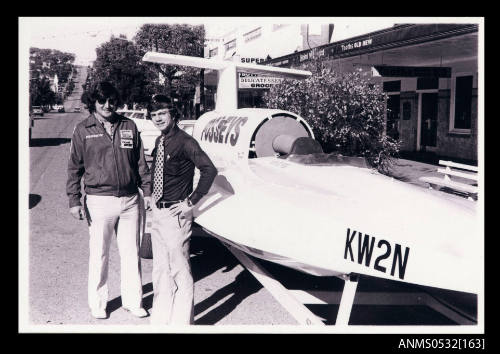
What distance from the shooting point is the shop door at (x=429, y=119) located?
17047mm

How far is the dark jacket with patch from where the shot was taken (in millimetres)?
4305

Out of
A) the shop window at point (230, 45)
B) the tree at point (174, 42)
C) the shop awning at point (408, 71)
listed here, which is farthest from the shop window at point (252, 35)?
the shop awning at point (408, 71)

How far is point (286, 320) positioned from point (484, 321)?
5.24ft

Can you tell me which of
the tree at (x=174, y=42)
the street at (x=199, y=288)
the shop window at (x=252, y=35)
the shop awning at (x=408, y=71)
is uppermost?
the shop window at (x=252, y=35)

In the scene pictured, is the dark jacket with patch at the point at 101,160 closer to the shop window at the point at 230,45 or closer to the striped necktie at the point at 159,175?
the striped necktie at the point at 159,175

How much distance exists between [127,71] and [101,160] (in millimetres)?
30568

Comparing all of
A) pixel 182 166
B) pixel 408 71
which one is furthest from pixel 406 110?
pixel 182 166

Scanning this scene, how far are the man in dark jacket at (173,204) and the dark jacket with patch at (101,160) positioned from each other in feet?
1.23

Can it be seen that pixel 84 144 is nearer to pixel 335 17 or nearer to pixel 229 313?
pixel 229 313

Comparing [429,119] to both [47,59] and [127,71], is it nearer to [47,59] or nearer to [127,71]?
[47,59]

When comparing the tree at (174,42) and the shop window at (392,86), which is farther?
the tree at (174,42)

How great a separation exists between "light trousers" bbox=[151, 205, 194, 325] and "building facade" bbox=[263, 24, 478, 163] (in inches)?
272

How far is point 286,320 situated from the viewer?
4.56m
